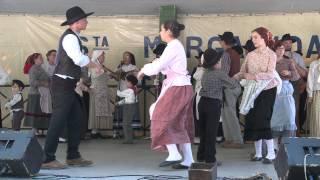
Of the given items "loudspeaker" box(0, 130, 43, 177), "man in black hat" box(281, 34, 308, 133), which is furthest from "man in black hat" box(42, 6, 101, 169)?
"man in black hat" box(281, 34, 308, 133)

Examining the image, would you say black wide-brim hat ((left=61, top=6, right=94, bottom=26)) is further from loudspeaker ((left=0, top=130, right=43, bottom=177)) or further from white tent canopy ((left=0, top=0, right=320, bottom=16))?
white tent canopy ((left=0, top=0, right=320, bottom=16))

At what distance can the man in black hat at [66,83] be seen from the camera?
17.1ft

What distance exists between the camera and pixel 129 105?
797 centimetres

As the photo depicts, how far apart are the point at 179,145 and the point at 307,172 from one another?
163cm

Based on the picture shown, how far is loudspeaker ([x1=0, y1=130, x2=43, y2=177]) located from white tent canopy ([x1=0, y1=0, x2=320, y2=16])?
3.41m

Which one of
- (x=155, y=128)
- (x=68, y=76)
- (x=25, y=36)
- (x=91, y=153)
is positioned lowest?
(x=91, y=153)

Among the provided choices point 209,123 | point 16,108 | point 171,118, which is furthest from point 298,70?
point 16,108

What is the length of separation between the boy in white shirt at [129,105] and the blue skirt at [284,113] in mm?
2366

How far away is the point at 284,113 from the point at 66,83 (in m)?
2.56

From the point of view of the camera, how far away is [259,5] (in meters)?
7.98

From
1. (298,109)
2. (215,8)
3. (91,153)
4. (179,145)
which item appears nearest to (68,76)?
(179,145)

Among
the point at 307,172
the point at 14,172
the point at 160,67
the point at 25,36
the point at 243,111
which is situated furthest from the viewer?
the point at 25,36

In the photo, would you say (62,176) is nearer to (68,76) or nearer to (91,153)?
(68,76)

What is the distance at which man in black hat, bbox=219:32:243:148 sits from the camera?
714cm
